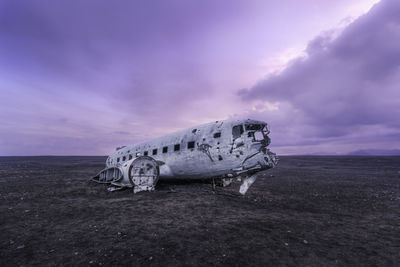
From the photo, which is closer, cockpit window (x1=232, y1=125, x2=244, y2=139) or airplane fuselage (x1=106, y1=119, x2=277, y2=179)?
airplane fuselage (x1=106, y1=119, x2=277, y2=179)

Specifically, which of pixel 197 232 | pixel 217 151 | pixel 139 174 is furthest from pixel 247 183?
pixel 139 174

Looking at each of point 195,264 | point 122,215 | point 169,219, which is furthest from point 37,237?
point 195,264

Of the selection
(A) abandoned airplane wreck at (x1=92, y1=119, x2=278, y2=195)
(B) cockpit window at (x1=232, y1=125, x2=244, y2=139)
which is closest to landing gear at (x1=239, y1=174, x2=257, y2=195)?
(A) abandoned airplane wreck at (x1=92, y1=119, x2=278, y2=195)

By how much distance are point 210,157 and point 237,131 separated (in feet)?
8.29

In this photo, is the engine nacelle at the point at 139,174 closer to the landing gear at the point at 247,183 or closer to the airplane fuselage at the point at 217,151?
the airplane fuselage at the point at 217,151

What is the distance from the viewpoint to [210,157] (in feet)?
39.5

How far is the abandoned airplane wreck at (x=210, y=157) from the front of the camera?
36.5 ft

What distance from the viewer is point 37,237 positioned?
5.89m

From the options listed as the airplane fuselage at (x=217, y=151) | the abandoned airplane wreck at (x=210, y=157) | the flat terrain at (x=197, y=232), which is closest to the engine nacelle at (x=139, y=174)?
the abandoned airplane wreck at (x=210, y=157)

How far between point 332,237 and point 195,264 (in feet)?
16.5

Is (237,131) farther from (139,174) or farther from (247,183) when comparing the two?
(139,174)

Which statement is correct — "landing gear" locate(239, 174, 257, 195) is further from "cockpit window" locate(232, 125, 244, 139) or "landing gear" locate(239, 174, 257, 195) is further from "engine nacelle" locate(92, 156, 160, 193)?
"engine nacelle" locate(92, 156, 160, 193)

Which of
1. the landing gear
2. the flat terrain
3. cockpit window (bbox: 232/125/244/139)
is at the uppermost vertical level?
cockpit window (bbox: 232/125/244/139)

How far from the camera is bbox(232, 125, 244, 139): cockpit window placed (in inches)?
454
